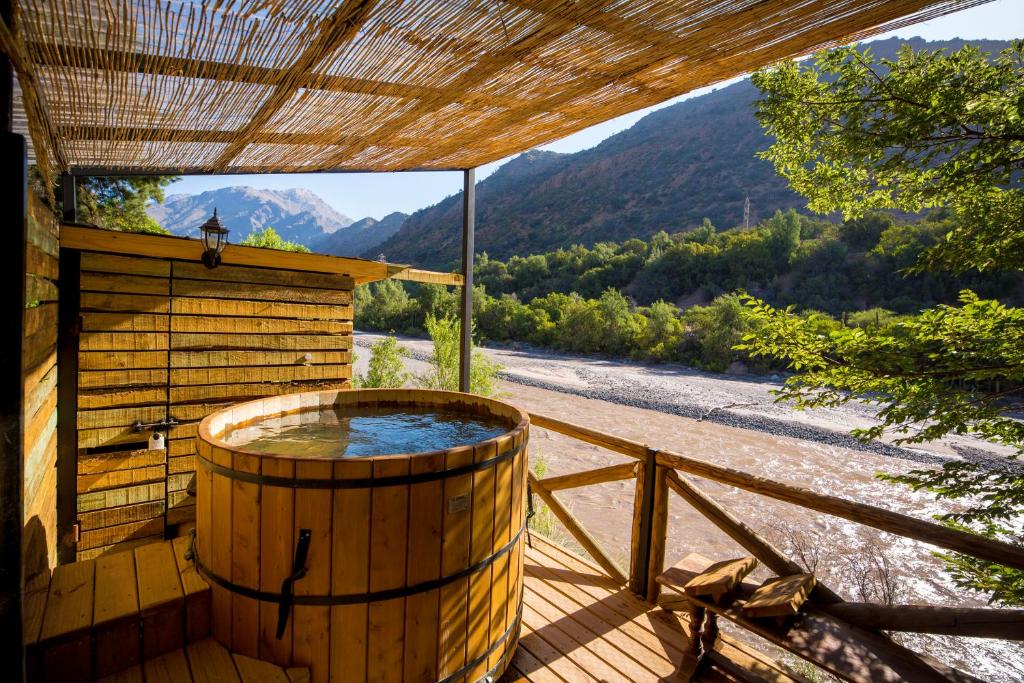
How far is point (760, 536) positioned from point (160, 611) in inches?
122

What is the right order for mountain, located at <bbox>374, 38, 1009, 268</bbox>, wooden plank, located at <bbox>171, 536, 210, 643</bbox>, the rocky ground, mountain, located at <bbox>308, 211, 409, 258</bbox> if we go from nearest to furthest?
1. wooden plank, located at <bbox>171, 536, 210, 643</bbox>
2. the rocky ground
3. mountain, located at <bbox>374, 38, 1009, 268</bbox>
4. mountain, located at <bbox>308, 211, 409, 258</bbox>

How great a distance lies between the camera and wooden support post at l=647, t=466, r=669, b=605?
3.20 m

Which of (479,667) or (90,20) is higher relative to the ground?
(90,20)

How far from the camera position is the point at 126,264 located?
3.53m

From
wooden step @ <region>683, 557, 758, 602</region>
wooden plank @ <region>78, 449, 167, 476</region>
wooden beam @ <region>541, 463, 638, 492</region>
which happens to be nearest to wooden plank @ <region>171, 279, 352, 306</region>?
wooden plank @ <region>78, 449, 167, 476</region>

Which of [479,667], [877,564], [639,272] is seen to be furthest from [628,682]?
[639,272]

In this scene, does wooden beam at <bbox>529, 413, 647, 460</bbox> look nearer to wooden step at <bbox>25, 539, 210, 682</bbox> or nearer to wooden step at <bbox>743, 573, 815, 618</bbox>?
wooden step at <bbox>743, 573, 815, 618</bbox>

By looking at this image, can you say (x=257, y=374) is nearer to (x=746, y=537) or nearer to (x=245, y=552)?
(x=245, y=552)

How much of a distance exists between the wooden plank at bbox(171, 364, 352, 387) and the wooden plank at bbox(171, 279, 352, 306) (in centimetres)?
57

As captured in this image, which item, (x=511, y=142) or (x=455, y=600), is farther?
(x=511, y=142)

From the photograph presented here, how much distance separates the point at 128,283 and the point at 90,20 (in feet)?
6.65

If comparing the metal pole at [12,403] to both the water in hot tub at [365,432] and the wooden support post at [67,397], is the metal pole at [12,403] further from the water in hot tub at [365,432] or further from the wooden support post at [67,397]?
the wooden support post at [67,397]

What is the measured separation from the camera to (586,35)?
88.4 inches

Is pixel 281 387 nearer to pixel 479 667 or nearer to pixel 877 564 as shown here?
pixel 479 667
